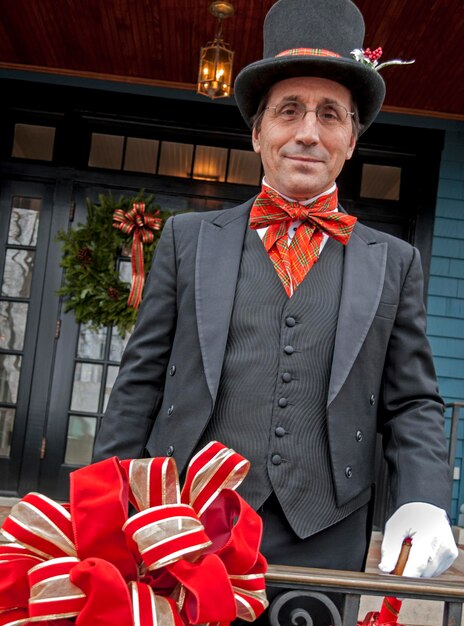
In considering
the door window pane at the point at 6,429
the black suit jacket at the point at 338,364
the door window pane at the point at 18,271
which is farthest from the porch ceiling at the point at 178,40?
the black suit jacket at the point at 338,364

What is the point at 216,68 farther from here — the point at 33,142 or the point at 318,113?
the point at 318,113

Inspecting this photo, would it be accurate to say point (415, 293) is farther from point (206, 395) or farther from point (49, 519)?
point (49, 519)

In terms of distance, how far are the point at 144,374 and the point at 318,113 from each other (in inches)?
Result: 24.8

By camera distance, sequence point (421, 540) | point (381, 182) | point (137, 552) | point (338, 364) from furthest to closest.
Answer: point (381, 182)
point (338, 364)
point (421, 540)
point (137, 552)

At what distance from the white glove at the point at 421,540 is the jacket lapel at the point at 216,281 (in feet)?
1.28

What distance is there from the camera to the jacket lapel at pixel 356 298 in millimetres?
1317

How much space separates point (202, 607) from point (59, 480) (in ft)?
14.3

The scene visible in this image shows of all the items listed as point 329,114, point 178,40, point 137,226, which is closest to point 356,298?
point 329,114

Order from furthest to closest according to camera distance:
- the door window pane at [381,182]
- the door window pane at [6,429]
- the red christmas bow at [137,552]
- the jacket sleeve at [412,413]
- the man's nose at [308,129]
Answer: the door window pane at [381,182] → the door window pane at [6,429] → the man's nose at [308,129] → the jacket sleeve at [412,413] → the red christmas bow at [137,552]

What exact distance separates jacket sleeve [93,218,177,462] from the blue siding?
148 inches

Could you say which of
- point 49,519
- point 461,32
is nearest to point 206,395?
point 49,519

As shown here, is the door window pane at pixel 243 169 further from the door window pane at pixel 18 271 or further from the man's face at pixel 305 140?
the man's face at pixel 305 140

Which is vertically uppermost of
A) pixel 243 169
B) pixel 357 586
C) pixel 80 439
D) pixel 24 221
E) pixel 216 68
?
pixel 216 68

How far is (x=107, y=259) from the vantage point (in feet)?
15.9
